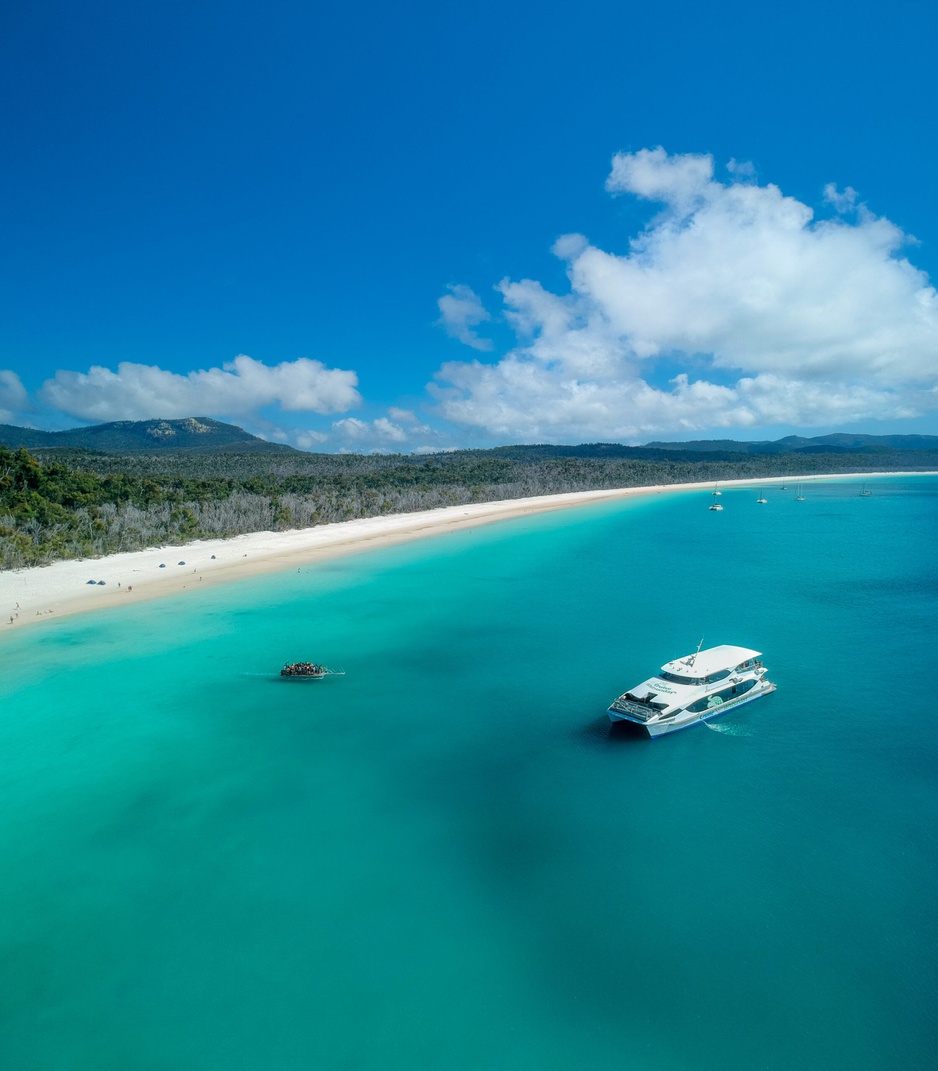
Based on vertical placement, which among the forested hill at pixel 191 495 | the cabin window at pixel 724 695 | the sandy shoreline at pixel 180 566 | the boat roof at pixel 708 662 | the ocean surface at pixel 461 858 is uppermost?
the forested hill at pixel 191 495

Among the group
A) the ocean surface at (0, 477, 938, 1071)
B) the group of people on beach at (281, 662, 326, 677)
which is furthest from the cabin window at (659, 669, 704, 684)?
the group of people on beach at (281, 662, 326, 677)

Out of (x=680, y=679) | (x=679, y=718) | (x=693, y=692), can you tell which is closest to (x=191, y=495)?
(x=680, y=679)

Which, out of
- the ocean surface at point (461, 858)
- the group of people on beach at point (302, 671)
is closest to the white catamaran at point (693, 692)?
the ocean surface at point (461, 858)

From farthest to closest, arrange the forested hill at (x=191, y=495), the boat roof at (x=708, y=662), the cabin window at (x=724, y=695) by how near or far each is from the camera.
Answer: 1. the forested hill at (x=191, y=495)
2. the boat roof at (x=708, y=662)
3. the cabin window at (x=724, y=695)

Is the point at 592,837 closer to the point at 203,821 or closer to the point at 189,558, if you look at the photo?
the point at 203,821

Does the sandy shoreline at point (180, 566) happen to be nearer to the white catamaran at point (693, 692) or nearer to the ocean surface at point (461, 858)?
the ocean surface at point (461, 858)

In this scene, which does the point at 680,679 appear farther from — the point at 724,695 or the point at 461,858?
the point at 461,858

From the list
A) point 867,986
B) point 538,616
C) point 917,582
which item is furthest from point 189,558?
point 917,582
